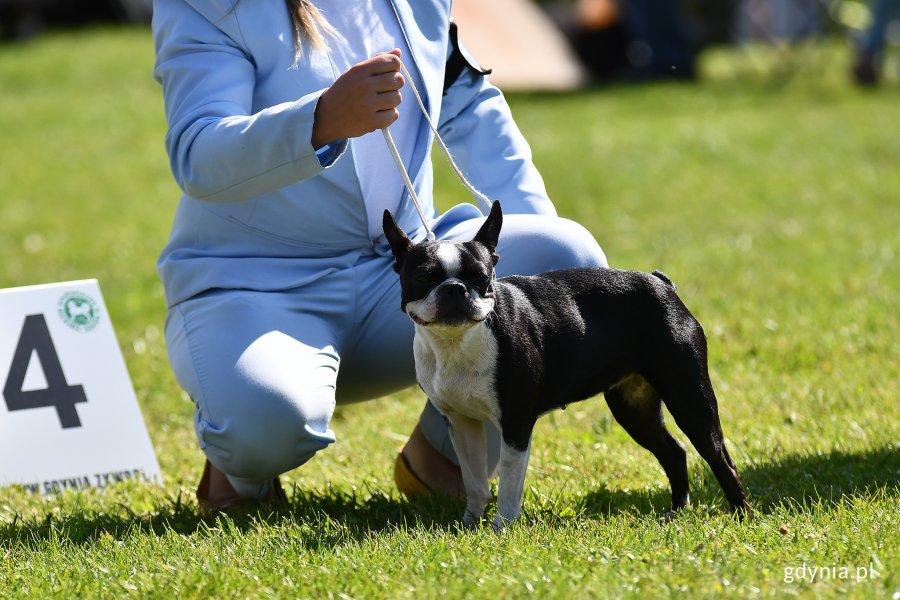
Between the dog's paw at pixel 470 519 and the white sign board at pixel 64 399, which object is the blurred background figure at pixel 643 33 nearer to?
the white sign board at pixel 64 399

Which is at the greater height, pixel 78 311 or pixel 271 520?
pixel 78 311

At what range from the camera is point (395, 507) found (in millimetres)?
3170


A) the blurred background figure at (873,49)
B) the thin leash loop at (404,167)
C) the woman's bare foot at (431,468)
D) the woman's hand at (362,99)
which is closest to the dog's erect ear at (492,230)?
the thin leash loop at (404,167)

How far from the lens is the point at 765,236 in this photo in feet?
23.4

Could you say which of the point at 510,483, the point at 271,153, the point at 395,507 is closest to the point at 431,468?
the point at 395,507

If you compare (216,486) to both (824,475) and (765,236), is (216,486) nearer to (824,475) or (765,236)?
(824,475)

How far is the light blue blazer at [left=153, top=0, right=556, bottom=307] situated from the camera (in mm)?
2768

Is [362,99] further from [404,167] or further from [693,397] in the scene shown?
[693,397]

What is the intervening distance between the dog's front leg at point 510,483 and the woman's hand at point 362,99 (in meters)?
0.76

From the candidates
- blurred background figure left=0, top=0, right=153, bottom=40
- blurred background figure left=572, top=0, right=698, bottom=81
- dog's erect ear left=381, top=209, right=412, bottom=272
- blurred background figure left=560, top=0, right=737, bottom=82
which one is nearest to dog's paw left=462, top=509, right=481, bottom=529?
dog's erect ear left=381, top=209, right=412, bottom=272

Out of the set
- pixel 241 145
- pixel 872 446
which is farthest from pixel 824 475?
pixel 241 145

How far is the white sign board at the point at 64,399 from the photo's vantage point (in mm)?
3664

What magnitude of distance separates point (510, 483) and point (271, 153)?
2.95ft

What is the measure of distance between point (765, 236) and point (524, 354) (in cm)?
481
